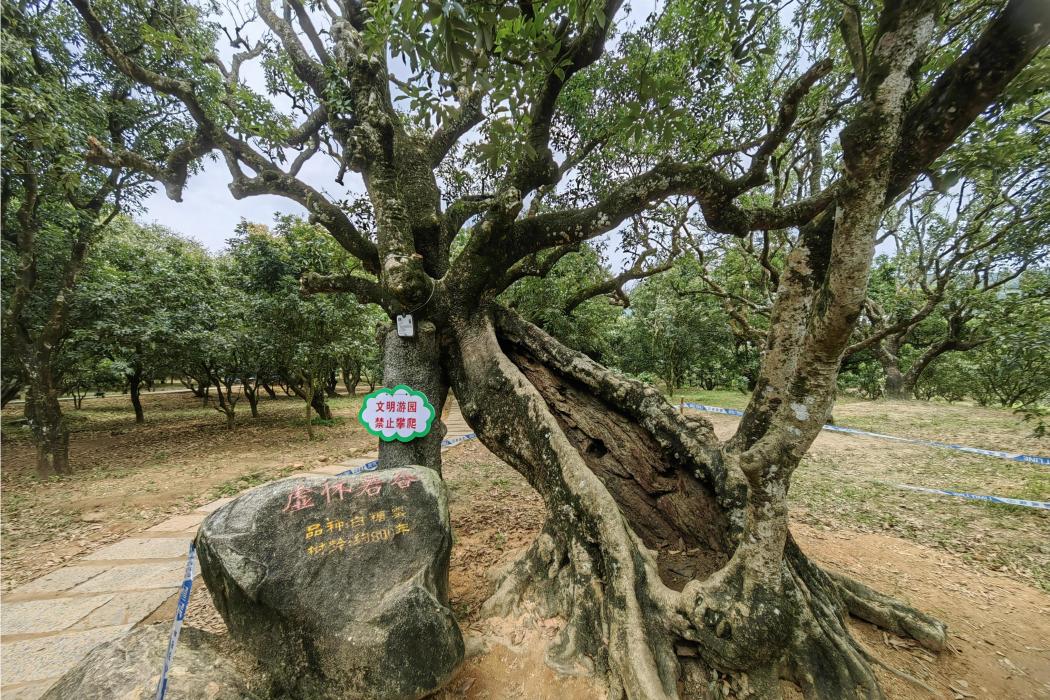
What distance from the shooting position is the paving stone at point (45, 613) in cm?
299

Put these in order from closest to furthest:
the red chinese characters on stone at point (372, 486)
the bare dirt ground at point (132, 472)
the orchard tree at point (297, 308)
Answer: the red chinese characters on stone at point (372, 486)
the bare dirt ground at point (132, 472)
the orchard tree at point (297, 308)

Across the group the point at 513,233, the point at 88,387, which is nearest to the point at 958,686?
the point at 513,233

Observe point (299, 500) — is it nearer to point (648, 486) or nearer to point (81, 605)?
point (648, 486)

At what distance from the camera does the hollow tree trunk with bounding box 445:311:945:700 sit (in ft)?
7.21

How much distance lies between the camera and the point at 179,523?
4.86 meters

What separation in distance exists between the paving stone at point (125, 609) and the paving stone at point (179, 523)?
1319 millimetres

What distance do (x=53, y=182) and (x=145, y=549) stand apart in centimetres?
619

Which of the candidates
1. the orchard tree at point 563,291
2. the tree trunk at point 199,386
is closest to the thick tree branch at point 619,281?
the orchard tree at point 563,291

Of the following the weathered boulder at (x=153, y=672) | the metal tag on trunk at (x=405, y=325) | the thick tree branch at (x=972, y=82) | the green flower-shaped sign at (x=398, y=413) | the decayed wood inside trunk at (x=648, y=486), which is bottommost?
the weathered boulder at (x=153, y=672)

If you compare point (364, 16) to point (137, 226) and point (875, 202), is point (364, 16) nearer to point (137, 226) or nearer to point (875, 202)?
point (875, 202)

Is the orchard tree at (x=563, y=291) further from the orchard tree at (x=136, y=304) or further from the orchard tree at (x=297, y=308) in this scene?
the orchard tree at (x=136, y=304)

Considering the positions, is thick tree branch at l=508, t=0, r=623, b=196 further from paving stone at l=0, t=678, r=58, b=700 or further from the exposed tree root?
paving stone at l=0, t=678, r=58, b=700

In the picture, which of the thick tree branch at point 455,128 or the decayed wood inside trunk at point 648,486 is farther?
the thick tree branch at point 455,128

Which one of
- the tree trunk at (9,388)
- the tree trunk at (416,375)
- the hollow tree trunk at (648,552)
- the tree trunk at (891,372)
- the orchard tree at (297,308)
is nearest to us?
the hollow tree trunk at (648,552)
